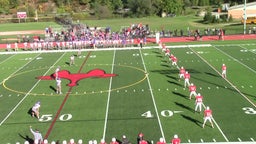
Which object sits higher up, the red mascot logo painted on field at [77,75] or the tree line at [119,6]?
the tree line at [119,6]

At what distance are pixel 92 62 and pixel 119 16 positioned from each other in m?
56.6

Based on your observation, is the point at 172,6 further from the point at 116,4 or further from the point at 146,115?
the point at 146,115

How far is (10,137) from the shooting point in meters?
18.8

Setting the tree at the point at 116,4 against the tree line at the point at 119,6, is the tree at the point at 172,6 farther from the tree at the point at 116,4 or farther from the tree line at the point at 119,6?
the tree at the point at 116,4

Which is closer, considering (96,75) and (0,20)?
(96,75)

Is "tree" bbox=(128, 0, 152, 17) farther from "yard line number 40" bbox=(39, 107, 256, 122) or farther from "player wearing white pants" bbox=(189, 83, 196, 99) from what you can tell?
"yard line number 40" bbox=(39, 107, 256, 122)

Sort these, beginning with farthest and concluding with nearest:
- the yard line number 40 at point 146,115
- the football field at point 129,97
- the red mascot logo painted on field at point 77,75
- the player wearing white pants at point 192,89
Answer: the red mascot logo painted on field at point 77,75 → the player wearing white pants at point 192,89 → the yard line number 40 at point 146,115 → the football field at point 129,97

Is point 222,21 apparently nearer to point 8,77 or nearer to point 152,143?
point 8,77

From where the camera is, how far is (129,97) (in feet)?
79.6

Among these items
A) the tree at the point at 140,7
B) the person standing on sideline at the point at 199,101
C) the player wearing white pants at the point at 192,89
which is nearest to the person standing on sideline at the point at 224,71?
the player wearing white pants at the point at 192,89

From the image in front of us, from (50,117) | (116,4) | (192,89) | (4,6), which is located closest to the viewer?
(50,117)

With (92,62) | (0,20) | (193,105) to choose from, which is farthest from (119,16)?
(193,105)

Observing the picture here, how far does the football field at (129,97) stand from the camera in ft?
62.1

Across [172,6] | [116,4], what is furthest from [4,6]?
[172,6]
